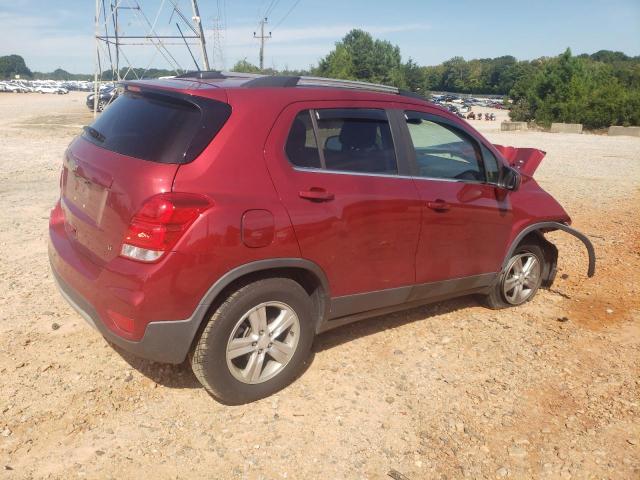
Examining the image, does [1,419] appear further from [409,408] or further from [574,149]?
[574,149]

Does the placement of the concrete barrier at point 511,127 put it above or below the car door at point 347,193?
below

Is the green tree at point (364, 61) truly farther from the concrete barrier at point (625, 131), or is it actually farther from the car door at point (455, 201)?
the car door at point (455, 201)

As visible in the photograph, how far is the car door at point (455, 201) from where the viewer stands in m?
3.76

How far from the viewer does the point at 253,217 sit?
2840mm

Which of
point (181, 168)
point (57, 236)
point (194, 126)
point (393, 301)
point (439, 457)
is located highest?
point (194, 126)

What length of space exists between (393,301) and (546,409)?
46.4 inches

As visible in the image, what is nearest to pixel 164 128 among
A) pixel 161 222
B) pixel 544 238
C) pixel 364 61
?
pixel 161 222

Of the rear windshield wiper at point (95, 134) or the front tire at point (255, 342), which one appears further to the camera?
the rear windshield wiper at point (95, 134)

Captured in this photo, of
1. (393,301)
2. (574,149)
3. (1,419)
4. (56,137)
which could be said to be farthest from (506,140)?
(1,419)

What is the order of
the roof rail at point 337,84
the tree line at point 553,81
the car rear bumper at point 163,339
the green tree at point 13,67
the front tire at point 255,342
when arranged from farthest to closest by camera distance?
the green tree at point 13,67 < the tree line at point 553,81 < the roof rail at point 337,84 < the front tire at point 255,342 < the car rear bumper at point 163,339

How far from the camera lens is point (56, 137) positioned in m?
17.1

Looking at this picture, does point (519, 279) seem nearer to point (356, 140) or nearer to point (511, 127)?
point (356, 140)

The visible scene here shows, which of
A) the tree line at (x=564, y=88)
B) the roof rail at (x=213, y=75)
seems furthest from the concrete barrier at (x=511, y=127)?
the roof rail at (x=213, y=75)

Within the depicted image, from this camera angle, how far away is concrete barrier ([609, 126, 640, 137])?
29.5 meters
